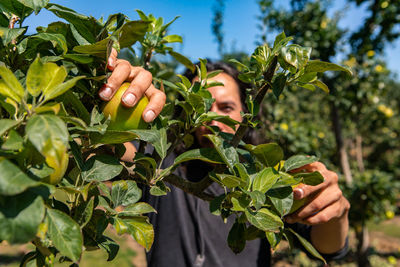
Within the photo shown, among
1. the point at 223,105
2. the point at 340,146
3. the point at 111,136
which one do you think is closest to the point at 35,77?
the point at 111,136

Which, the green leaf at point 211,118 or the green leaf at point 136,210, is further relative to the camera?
the green leaf at point 211,118

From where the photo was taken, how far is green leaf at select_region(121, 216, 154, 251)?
45 centimetres

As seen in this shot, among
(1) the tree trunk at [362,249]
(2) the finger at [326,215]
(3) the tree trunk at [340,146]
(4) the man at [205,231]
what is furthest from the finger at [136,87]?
(1) the tree trunk at [362,249]

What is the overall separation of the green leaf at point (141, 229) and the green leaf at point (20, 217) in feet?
0.54

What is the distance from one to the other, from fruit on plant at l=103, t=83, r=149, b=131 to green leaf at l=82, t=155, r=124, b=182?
99 mm

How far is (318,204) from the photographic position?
812 millimetres

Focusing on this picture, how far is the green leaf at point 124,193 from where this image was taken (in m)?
0.48

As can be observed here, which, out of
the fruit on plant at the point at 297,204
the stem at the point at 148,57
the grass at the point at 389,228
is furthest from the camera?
the grass at the point at 389,228

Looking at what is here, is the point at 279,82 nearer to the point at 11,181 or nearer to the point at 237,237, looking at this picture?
the point at 237,237

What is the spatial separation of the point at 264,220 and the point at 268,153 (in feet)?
0.41

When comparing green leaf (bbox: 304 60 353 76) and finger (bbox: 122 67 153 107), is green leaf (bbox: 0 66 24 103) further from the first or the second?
green leaf (bbox: 304 60 353 76)

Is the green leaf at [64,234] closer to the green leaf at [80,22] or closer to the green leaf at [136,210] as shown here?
the green leaf at [136,210]

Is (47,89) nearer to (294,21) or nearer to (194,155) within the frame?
(194,155)

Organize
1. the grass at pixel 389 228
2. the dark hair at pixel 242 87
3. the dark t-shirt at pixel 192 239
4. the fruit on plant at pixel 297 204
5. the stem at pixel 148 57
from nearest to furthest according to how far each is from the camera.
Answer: the fruit on plant at pixel 297 204, the stem at pixel 148 57, the dark t-shirt at pixel 192 239, the dark hair at pixel 242 87, the grass at pixel 389 228
